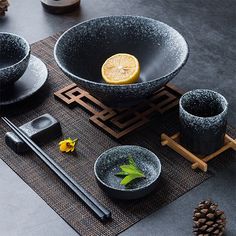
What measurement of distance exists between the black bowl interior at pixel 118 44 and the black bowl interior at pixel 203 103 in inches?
5.6

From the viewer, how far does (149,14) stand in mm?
1993

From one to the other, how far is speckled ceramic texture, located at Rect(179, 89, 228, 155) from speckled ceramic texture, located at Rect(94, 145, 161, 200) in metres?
0.09

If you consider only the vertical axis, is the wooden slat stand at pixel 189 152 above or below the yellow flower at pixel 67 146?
above

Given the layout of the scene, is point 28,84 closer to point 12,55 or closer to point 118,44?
point 12,55

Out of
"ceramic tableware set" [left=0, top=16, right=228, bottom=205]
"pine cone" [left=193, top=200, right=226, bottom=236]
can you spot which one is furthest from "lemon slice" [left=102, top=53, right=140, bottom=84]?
"pine cone" [left=193, top=200, right=226, bottom=236]

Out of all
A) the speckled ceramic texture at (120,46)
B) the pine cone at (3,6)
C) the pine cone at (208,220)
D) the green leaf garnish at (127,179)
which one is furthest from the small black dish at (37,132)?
the pine cone at (3,6)

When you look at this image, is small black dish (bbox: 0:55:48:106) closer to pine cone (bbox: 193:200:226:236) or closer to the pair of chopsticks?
the pair of chopsticks

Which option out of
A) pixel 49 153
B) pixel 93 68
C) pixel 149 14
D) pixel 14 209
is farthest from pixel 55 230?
pixel 149 14

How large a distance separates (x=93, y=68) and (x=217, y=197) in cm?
46

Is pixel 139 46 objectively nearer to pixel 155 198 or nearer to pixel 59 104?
pixel 59 104

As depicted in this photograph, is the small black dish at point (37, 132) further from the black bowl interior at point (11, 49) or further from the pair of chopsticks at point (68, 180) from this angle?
the black bowl interior at point (11, 49)

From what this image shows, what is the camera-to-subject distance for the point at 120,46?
1.68m

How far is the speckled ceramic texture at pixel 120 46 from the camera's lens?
1.60 m

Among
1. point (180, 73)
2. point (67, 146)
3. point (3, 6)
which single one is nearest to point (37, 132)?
point (67, 146)
